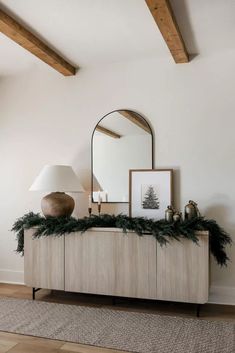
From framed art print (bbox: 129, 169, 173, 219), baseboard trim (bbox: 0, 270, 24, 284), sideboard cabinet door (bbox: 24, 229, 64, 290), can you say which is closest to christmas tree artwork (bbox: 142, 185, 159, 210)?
framed art print (bbox: 129, 169, 173, 219)

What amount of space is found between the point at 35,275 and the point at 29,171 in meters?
1.27

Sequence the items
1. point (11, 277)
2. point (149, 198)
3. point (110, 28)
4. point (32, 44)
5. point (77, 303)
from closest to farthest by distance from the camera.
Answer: point (110, 28), point (32, 44), point (77, 303), point (149, 198), point (11, 277)

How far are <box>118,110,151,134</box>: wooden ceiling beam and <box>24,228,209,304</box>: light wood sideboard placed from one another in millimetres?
1181

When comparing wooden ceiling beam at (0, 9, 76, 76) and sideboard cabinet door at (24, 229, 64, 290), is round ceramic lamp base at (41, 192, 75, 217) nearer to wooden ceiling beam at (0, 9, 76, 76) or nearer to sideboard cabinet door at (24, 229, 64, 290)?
sideboard cabinet door at (24, 229, 64, 290)

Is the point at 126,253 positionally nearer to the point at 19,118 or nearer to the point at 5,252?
the point at 5,252

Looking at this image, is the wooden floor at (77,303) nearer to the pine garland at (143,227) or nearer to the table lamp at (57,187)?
the pine garland at (143,227)

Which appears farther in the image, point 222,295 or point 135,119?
point 135,119

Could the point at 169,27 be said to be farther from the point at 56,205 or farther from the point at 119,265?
the point at 119,265

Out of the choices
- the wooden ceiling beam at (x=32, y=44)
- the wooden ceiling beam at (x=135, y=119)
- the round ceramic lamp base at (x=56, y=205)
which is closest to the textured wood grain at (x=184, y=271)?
the round ceramic lamp base at (x=56, y=205)

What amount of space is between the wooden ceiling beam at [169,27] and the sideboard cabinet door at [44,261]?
2097 millimetres

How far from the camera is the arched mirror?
3814 mm

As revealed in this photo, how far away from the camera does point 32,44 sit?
3279mm

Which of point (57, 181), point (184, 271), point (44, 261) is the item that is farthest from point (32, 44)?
point (184, 271)

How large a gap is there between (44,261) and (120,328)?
42.9 inches
